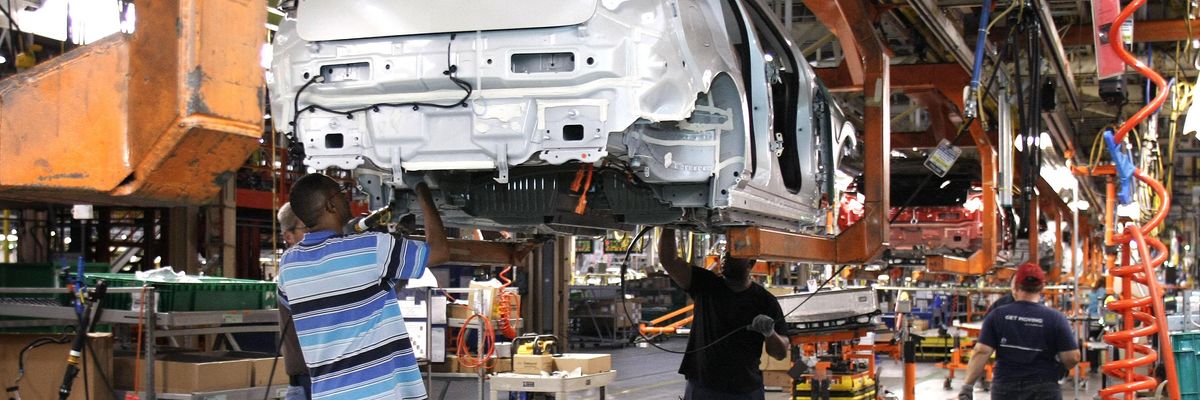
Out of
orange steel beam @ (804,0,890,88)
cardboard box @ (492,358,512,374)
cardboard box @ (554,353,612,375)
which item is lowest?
cardboard box @ (492,358,512,374)

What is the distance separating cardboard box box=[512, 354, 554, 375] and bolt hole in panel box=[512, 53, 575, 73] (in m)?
3.28

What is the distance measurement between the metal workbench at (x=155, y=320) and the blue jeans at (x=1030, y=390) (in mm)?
4196

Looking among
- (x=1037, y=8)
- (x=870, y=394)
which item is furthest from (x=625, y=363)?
(x=1037, y=8)

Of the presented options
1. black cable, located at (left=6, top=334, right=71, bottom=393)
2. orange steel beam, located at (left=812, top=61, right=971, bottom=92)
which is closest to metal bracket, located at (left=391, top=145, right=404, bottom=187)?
black cable, located at (left=6, top=334, right=71, bottom=393)

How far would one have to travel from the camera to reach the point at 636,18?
4391 mm

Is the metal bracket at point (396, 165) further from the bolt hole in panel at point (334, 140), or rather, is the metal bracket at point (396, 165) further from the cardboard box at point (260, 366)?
the cardboard box at point (260, 366)

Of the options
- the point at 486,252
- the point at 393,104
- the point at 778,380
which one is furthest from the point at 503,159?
the point at 778,380

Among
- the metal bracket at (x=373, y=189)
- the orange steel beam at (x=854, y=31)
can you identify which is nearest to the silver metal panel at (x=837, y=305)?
the orange steel beam at (x=854, y=31)

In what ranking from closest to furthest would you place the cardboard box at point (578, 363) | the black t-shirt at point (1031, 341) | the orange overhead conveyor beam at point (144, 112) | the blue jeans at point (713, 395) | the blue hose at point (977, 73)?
the orange overhead conveyor beam at point (144, 112)
the blue jeans at point (713, 395)
the black t-shirt at point (1031, 341)
the blue hose at point (977, 73)
the cardboard box at point (578, 363)

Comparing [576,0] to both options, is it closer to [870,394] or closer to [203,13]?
[203,13]

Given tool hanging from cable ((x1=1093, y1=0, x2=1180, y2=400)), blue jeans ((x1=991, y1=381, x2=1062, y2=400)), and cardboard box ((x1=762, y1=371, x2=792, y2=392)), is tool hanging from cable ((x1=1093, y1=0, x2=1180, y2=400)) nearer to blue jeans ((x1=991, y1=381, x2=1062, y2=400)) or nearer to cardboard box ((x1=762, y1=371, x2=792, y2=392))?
blue jeans ((x1=991, y1=381, x2=1062, y2=400))

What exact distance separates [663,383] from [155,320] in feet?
33.8

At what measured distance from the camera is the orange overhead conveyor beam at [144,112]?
7.65ft

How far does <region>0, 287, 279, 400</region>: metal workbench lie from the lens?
20.3 ft
